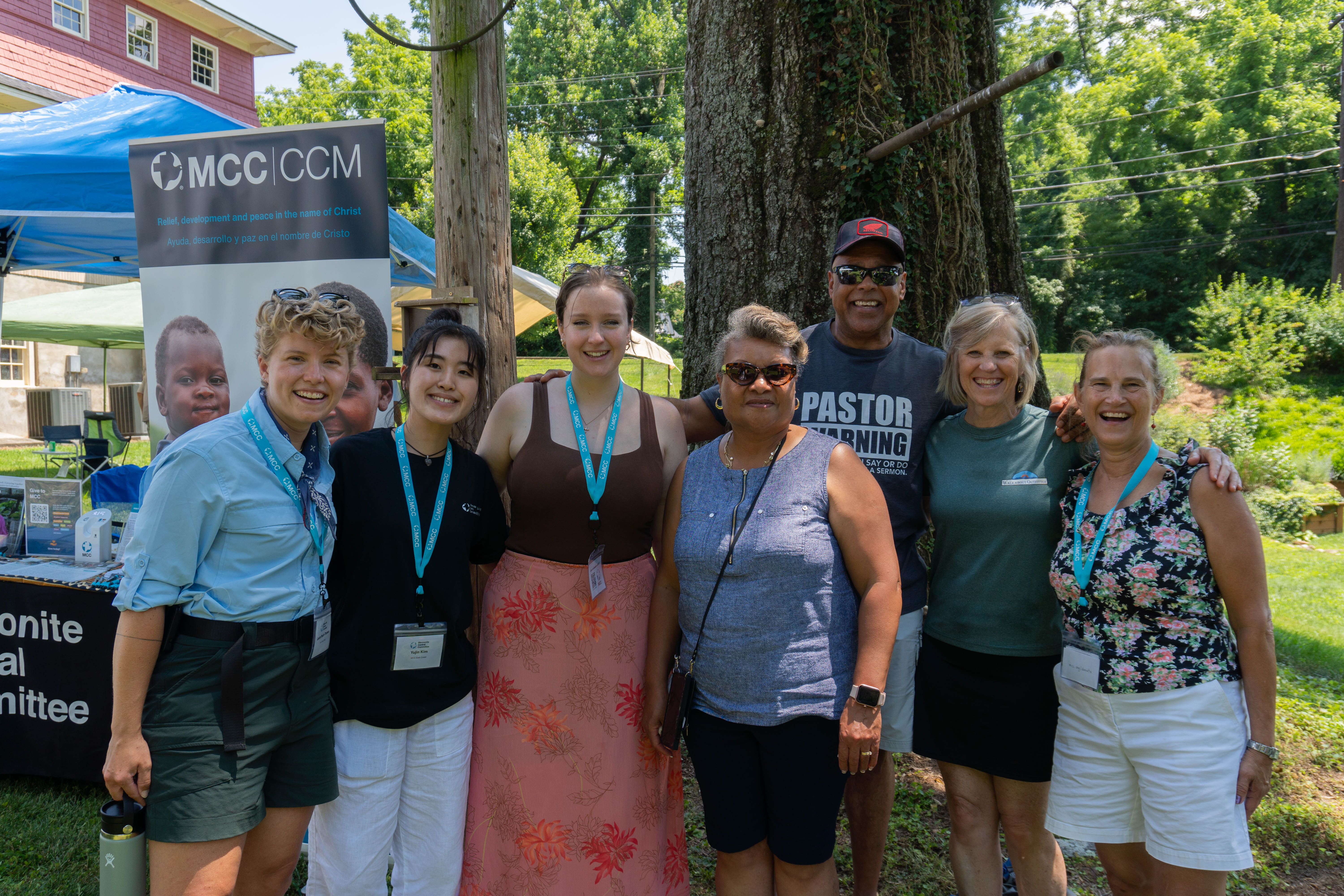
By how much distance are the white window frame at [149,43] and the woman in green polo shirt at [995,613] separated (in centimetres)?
2223

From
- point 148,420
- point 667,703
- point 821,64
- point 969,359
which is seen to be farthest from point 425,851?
point 821,64

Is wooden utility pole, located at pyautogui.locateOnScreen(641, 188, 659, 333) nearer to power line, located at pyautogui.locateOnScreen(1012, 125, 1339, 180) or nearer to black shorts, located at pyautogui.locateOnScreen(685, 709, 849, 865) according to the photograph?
power line, located at pyautogui.locateOnScreen(1012, 125, 1339, 180)

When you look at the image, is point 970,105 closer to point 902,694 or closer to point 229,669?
point 902,694

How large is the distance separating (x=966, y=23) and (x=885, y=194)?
1280 millimetres

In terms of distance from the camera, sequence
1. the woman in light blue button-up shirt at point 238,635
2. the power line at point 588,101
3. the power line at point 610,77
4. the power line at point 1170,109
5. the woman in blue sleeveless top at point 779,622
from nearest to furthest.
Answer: the woman in light blue button-up shirt at point 238,635 → the woman in blue sleeveless top at point 779,622 → the power line at point 1170,109 → the power line at point 610,77 → the power line at point 588,101

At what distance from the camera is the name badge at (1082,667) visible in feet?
7.07

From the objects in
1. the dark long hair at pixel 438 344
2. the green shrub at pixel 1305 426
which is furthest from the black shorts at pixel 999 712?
the green shrub at pixel 1305 426

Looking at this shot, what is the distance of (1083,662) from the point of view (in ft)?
7.13

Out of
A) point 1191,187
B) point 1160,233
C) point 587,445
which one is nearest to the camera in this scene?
point 587,445

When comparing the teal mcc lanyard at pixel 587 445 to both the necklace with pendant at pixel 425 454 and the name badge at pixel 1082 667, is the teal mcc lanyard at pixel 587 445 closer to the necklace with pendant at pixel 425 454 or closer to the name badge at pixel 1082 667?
the necklace with pendant at pixel 425 454

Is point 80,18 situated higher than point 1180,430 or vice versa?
point 80,18

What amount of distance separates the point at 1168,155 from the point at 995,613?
37.5m

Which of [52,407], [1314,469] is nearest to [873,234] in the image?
[1314,469]

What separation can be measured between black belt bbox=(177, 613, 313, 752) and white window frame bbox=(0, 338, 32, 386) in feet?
59.7
